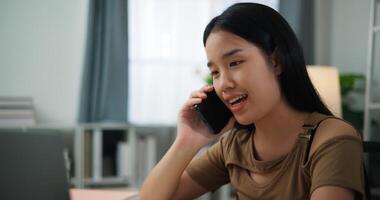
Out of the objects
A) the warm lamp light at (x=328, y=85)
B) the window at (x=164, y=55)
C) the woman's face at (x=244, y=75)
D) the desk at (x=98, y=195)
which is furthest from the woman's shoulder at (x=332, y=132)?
the window at (x=164, y=55)

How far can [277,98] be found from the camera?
987 millimetres

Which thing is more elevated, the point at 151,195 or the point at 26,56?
the point at 26,56

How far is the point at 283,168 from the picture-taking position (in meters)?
0.97

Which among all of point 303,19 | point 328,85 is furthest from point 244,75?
point 303,19

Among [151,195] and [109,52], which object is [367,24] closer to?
[109,52]

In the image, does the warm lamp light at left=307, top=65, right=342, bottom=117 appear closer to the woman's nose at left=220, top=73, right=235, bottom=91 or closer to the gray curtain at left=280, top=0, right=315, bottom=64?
the gray curtain at left=280, top=0, right=315, bottom=64

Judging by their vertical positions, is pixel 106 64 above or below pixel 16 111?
above

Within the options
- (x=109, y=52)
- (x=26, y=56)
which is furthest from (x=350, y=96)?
(x=26, y=56)

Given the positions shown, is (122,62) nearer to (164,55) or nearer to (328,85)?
(164,55)

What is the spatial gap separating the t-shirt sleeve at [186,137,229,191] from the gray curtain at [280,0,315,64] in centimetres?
194

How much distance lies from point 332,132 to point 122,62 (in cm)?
206

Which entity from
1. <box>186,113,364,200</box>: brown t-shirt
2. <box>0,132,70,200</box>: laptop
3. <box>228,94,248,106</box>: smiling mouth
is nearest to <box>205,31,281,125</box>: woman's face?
<box>228,94,248,106</box>: smiling mouth

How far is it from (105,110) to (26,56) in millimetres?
734

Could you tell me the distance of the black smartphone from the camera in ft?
3.85
